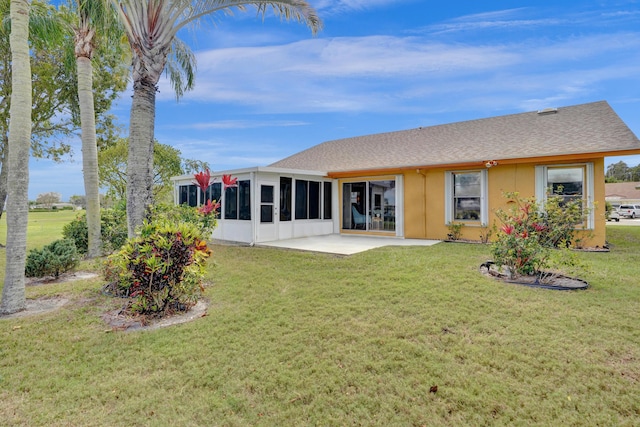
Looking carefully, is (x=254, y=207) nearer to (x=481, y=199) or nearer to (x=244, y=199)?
(x=244, y=199)

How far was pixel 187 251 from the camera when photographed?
4816 mm

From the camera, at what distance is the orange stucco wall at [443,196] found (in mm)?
9820

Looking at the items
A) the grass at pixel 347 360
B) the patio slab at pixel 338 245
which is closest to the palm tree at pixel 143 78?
the grass at pixel 347 360

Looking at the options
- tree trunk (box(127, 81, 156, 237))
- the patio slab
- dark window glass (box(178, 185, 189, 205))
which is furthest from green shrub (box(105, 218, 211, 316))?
dark window glass (box(178, 185, 189, 205))

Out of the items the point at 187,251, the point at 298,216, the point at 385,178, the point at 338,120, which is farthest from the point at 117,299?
the point at 338,120

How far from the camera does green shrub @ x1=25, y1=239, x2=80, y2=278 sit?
7.01 metres

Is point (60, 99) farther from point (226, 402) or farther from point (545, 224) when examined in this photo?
point (545, 224)

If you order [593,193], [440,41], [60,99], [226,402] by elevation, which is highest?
[440,41]

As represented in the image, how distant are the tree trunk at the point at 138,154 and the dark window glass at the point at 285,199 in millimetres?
6835

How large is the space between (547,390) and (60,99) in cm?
→ 2087

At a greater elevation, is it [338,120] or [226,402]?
[338,120]

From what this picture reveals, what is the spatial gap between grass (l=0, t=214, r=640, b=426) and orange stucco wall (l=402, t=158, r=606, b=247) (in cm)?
500

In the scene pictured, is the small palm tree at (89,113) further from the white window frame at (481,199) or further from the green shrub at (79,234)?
the white window frame at (481,199)

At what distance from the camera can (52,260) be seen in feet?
23.3
